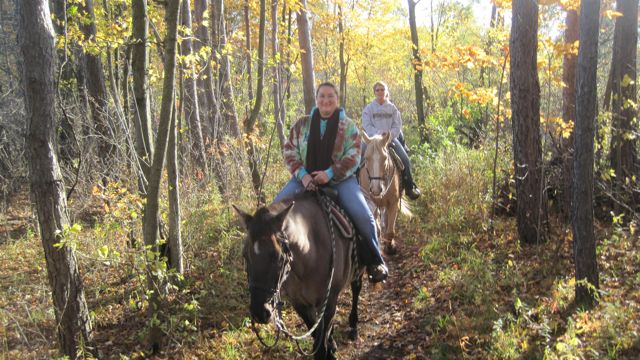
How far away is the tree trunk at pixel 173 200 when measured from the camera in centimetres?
589

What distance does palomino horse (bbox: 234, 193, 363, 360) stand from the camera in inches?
126

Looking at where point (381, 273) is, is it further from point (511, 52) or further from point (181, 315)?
point (511, 52)

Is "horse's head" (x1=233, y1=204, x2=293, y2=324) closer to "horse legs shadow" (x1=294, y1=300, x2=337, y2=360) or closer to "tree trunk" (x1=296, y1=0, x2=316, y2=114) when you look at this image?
"horse legs shadow" (x1=294, y1=300, x2=337, y2=360)

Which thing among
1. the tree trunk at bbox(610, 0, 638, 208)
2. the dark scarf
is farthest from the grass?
the dark scarf

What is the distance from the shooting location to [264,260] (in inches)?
126

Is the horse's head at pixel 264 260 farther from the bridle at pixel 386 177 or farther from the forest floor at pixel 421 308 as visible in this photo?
the bridle at pixel 386 177

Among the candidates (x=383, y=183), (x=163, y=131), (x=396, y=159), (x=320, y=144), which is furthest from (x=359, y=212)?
(x=396, y=159)

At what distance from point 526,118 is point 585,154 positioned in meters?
2.46

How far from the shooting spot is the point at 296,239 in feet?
Result: 12.1

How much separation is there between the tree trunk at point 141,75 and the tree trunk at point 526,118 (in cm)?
541

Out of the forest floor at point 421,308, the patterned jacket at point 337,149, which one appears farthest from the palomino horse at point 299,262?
the forest floor at point 421,308

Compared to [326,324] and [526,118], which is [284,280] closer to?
[326,324]

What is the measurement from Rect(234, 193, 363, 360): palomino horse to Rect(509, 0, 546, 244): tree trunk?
11.0 ft

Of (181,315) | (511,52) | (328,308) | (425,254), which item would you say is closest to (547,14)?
(511,52)
